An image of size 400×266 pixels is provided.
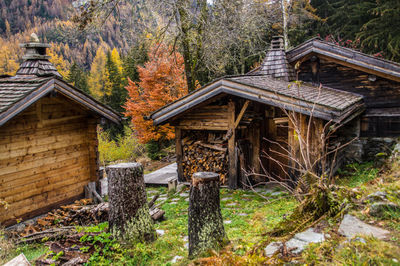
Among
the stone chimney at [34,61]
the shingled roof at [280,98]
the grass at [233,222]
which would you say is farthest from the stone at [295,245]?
the stone chimney at [34,61]

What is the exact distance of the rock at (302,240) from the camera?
2.84 m

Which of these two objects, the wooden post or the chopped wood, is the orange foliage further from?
the wooden post

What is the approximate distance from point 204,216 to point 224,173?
567 cm

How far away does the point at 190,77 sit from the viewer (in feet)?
49.8

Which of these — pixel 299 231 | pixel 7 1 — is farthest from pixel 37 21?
pixel 299 231

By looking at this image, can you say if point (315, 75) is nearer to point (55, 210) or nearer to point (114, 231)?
point (114, 231)

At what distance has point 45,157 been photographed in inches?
306

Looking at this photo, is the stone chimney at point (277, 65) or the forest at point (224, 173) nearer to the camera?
the forest at point (224, 173)

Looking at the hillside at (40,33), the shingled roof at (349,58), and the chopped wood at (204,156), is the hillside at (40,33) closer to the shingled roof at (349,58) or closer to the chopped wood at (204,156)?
the chopped wood at (204,156)

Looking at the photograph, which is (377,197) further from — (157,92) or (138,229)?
(157,92)

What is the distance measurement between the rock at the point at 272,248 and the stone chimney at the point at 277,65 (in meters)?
8.26

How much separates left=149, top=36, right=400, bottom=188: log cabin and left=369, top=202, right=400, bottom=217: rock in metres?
5.25

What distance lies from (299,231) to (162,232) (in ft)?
11.2

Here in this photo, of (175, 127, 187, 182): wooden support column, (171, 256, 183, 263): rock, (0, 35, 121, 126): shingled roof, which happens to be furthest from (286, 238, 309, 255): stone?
(175, 127, 187, 182): wooden support column
